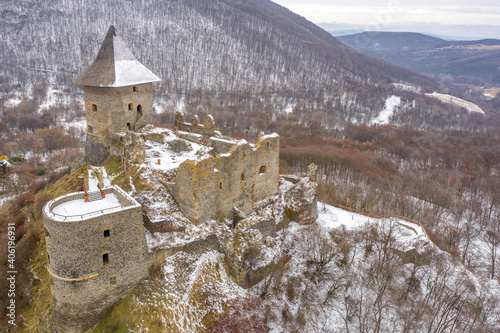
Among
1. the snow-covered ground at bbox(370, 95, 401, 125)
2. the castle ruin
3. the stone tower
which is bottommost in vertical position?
the snow-covered ground at bbox(370, 95, 401, 125)

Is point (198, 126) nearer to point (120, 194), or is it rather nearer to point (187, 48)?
point (120, 194)

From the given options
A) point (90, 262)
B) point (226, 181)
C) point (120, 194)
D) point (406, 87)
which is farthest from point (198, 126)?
point (406, 87)

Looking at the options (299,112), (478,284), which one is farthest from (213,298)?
(299,112)

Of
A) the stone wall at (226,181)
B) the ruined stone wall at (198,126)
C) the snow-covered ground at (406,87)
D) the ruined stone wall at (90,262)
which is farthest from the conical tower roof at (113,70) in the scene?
the snow-covered ground at (406,87)

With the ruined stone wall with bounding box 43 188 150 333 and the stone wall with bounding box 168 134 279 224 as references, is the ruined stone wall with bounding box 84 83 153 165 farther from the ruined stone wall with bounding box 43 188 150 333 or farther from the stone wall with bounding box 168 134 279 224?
the ruined stone wall with bounding box 43 188 150 333

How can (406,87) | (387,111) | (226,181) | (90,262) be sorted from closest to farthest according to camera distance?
(90,262), (226,181), (387,111), (406,87)

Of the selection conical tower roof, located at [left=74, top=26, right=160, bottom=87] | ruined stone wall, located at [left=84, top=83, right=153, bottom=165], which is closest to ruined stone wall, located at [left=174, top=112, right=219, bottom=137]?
ruined stone wall, located at [left=84, top=83, right=153, bottom=165]
